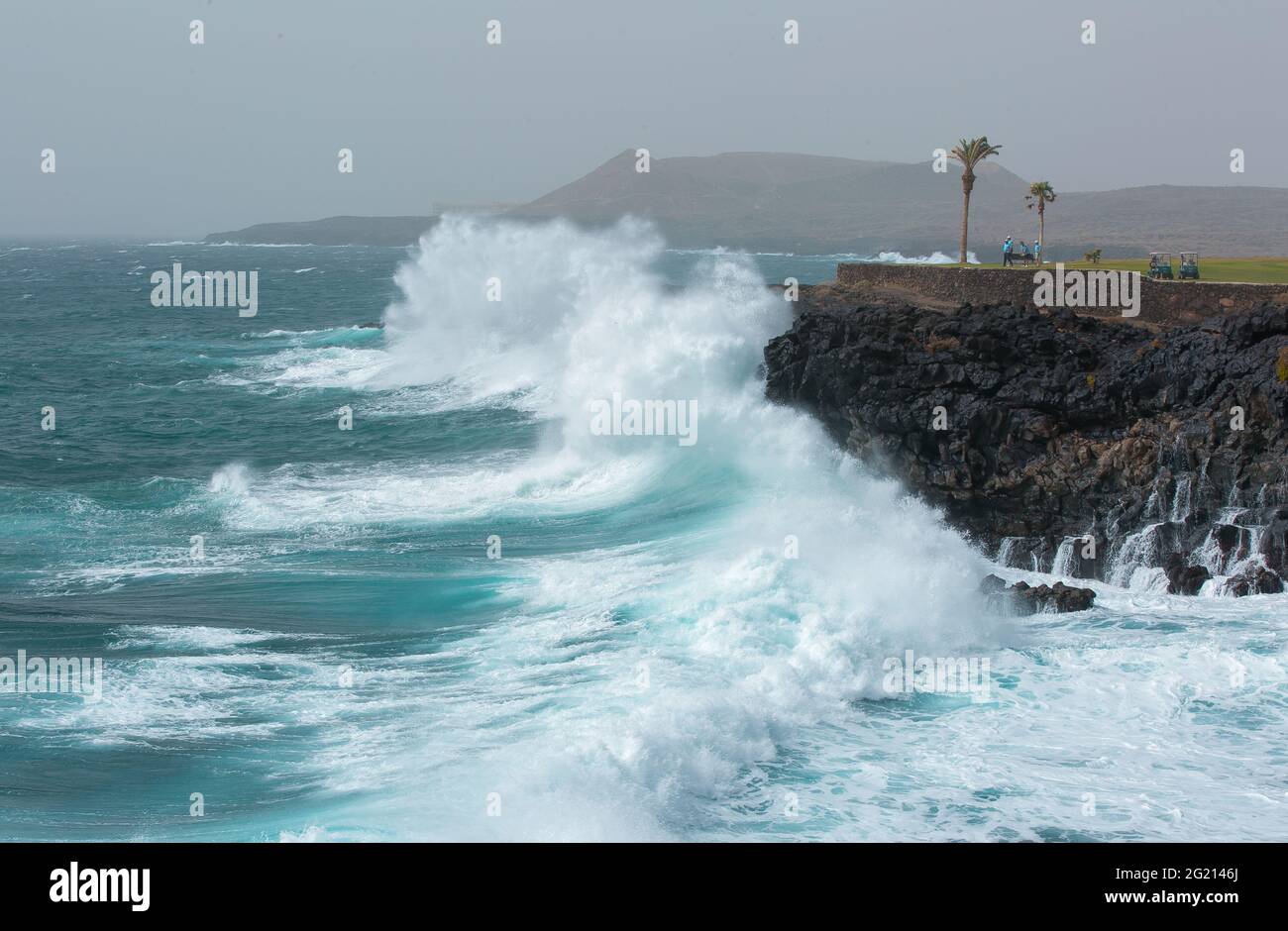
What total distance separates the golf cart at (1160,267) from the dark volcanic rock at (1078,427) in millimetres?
3323

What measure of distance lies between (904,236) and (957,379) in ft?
480

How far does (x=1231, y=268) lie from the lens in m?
30.0

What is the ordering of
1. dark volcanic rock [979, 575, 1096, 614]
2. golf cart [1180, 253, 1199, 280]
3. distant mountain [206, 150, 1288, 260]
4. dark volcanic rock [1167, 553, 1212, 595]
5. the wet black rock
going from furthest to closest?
distant mountain [206, 150, 1288, 260] → golf cart [1180, 253, 1199, 280] → dark volcanic rock [1167, 553, 1212, 595] → the wet black rock → dark volcanic rock [979, 575, 1096, 614]

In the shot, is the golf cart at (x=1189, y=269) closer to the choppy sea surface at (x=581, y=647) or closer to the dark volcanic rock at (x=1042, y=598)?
the choppy sea surface at (x=581, y=647)

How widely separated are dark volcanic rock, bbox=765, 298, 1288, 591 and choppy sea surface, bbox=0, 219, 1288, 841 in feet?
2.53

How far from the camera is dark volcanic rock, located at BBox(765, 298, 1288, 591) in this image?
16.9 meters

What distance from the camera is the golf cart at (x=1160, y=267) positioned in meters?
25.4

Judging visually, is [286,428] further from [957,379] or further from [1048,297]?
[1048,297]

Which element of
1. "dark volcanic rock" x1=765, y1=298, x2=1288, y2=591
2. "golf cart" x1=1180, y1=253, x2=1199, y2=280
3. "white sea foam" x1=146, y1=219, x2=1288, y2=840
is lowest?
"white sea foam" x1=146, y1=219, x2=1288, y2=840

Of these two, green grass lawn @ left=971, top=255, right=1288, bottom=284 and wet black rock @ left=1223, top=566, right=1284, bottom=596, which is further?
green grass lawn @ left=971, top=255, right=1288, bottom=284

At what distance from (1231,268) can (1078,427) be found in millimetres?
13459

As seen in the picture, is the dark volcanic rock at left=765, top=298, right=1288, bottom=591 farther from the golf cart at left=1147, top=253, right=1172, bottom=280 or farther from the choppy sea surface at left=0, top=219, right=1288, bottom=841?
the golf cart at left=1147, top=253, right=1172, bottom=280

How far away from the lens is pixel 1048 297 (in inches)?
1006

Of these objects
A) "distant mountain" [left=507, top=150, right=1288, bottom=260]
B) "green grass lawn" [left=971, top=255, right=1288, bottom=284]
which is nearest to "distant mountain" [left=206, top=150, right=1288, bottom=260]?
"distant mountain" [left=507, top=150, right=1288, bottom=260]
